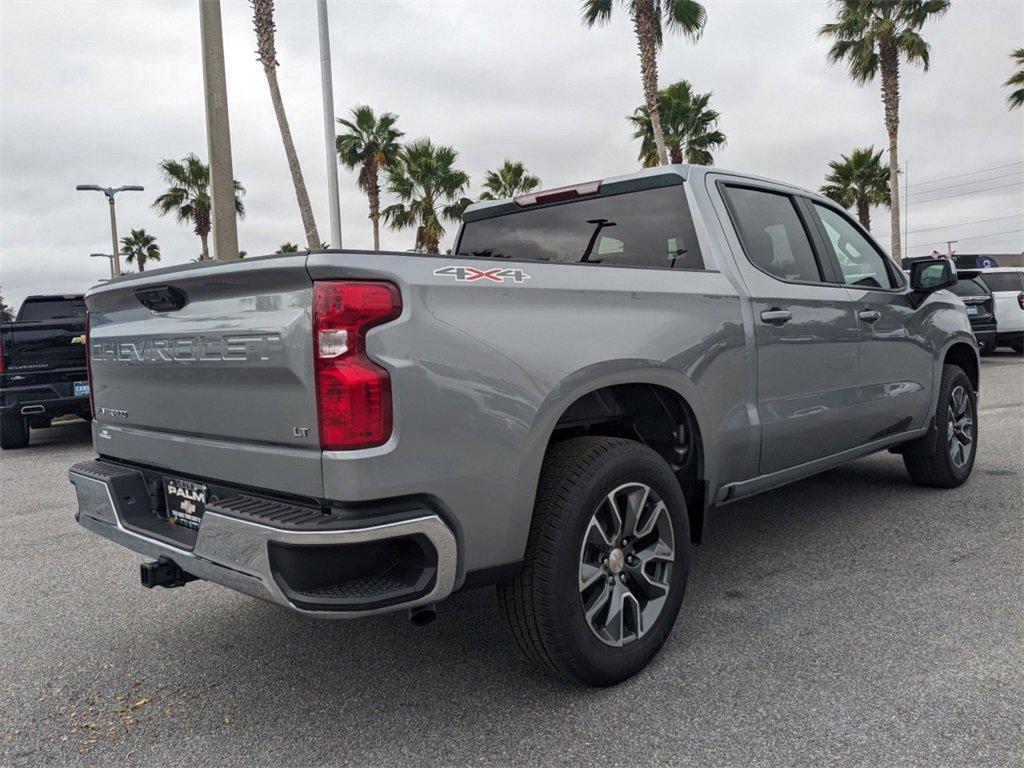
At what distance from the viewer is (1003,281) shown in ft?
52.2

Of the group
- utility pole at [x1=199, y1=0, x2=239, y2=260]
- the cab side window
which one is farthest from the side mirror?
utility pole at [x1=199, y1=0, x2=239, y2=260]

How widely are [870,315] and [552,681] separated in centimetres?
265

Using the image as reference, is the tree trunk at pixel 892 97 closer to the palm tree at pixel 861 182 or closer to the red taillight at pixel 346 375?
the palm tree at pixel 861 182

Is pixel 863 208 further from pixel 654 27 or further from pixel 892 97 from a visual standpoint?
pixel 654 27

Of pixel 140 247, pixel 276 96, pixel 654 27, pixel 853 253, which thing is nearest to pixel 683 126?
pixel 654 27

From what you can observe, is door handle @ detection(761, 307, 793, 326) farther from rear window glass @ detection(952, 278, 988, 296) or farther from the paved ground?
rear window glass @ detection(952, 278, 988, 296)

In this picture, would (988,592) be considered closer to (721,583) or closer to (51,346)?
(721,583)

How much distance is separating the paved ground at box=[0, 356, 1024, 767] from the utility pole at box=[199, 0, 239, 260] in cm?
496

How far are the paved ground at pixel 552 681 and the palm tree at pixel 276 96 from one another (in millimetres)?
10640

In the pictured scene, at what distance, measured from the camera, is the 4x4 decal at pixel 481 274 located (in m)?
2.32

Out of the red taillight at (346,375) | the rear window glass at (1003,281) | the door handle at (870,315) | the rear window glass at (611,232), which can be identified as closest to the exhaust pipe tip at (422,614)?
the red taillight at (346,375)

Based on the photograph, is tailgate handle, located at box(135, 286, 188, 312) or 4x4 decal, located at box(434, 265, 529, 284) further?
tailgate handle, located at box(135, 286, 188, 312)

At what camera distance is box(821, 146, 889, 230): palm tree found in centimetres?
2938

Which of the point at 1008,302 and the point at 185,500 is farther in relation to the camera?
the point at 1008,302
